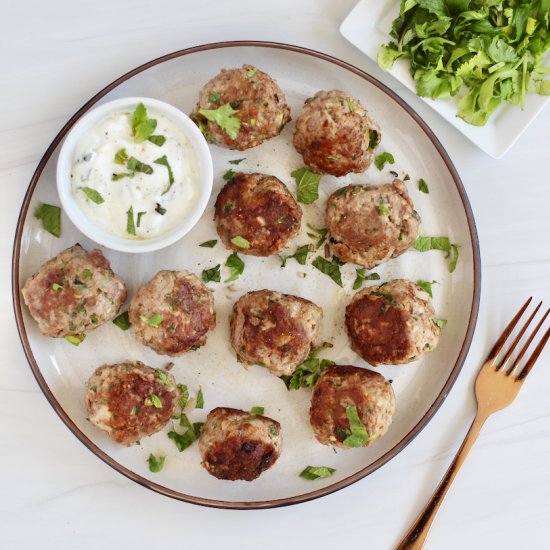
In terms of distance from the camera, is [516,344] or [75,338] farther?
[516,344]

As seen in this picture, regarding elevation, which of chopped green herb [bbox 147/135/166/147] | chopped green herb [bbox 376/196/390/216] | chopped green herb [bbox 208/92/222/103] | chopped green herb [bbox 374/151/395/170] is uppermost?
chopped green herb [bbox 208/92/222/103]

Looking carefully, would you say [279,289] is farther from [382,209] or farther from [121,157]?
[121,157]

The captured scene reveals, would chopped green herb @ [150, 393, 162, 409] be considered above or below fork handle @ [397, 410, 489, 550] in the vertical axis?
above

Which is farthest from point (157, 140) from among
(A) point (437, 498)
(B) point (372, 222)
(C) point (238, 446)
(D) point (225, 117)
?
(A) point (437, 498)

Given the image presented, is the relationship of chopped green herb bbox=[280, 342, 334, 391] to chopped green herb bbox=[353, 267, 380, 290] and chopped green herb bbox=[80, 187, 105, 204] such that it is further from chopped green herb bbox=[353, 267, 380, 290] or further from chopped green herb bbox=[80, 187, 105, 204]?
chopped green herb bbox=[80, 187, 105, 204]

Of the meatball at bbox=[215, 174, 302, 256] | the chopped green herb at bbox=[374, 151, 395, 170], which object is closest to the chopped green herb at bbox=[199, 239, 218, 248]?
the meatball at bbox=[215, 174, 302, 256]

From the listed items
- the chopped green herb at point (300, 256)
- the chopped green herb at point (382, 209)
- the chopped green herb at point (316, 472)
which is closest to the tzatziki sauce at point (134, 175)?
the chopped green herb at point (300, 256)
